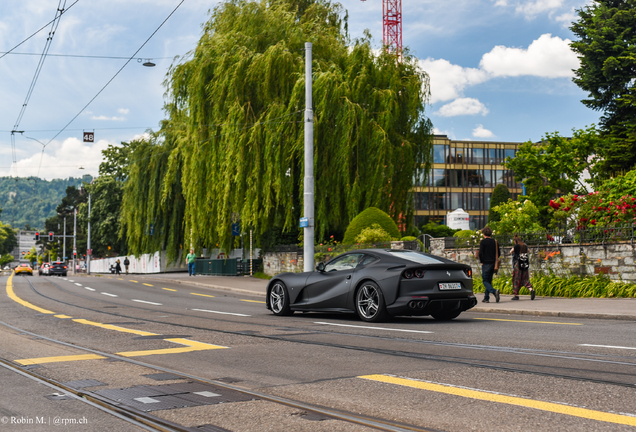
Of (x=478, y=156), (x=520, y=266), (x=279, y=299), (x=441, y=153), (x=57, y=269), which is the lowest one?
(x=57, y=269)

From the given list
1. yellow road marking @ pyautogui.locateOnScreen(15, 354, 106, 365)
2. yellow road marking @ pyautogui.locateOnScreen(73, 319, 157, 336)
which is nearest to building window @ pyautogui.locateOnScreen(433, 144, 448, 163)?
yellow road marking @ pyautogui.locateOnScreen(73, 319, 157, 336)

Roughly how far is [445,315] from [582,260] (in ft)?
21.8

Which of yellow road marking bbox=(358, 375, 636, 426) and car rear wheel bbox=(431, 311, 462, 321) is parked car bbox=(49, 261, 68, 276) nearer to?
car rear wheel bbox=(431, 311, 462, 321)

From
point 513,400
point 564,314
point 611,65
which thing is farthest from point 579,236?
point 611,65

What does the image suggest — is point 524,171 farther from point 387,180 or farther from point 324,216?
point 324,216

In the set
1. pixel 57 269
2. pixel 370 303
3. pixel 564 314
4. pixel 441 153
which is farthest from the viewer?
pixel 441 153

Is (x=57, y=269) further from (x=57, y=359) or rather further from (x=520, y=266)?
(x=57, y=359)

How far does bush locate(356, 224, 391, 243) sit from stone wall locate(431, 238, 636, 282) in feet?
18.7

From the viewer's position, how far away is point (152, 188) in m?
39.1

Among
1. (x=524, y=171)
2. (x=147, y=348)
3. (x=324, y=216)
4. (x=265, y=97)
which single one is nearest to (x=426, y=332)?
(x=147, y=348)

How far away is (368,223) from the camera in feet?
83.0

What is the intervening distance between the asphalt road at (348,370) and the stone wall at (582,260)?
5.08 metres

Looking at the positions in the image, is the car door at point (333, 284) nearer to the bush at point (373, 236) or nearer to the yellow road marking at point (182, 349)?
the yellow road marking at point (182, 349)

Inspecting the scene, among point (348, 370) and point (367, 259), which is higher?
point (367, 259)
